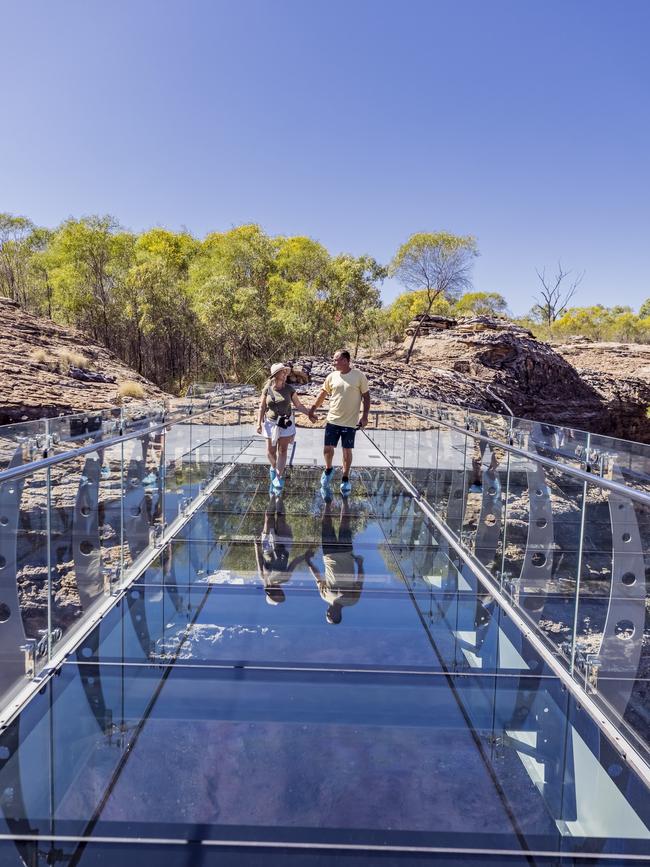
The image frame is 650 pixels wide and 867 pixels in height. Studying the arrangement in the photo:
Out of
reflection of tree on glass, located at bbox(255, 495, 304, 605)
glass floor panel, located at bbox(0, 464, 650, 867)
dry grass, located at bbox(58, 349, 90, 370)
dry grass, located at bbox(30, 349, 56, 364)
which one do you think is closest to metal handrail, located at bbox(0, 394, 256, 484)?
glass floor panel, located at bbox(0, 464, 650, 867)

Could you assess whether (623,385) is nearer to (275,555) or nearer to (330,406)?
(330,406)

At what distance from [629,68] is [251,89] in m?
16.4

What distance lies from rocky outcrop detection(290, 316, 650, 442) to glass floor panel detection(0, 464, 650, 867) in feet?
74.1

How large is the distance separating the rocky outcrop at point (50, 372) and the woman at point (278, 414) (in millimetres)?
12040

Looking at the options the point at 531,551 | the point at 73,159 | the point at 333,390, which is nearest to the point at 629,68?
the point at 73,159

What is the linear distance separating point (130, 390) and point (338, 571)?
16888 mm

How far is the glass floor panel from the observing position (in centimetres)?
181

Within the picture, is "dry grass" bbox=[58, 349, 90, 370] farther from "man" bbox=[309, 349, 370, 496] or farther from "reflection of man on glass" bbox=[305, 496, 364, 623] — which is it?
"reflection of man on glass" bbox=[305, 496, 364, 623]

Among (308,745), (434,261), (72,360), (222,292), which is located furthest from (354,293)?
(308,745)

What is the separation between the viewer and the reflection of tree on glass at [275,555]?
3.94 meters

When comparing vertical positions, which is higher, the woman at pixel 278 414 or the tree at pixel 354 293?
the tree at pixel 354 293

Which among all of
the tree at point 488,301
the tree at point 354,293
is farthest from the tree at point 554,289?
the tree at point 354,293

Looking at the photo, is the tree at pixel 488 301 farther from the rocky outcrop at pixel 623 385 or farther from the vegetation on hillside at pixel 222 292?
the vegetation on hillside at pixel 222 292

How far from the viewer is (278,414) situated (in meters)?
6.36
